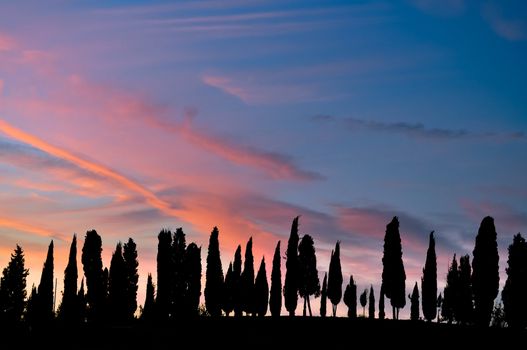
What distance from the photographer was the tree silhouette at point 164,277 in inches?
3300

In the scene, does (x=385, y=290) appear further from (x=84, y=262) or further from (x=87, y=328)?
(x=84, y=262)

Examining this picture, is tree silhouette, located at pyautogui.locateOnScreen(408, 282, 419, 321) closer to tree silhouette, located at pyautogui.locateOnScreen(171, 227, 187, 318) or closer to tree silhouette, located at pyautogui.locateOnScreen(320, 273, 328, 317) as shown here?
tree silhouette, located at pyautogui.locateOnScreen(320, 273, 328, 317)

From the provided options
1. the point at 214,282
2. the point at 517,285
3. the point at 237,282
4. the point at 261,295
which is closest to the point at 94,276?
the point at 214,282

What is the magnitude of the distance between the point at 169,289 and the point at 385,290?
26386 millimetres

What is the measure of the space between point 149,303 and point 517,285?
44.5 m

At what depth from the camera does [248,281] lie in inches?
3553

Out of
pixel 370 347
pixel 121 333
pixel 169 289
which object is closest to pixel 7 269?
pixel 169 289

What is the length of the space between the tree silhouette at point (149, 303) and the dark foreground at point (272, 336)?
1263 cm

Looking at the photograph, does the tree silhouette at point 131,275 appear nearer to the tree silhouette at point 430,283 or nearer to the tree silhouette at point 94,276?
the tree silhouette at point 94,276

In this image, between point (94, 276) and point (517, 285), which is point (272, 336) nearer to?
point (517, 285)

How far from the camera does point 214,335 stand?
6469 cm

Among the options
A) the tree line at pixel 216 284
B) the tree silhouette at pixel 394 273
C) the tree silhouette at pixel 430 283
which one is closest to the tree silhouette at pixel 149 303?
the tree line at pixel 216 284

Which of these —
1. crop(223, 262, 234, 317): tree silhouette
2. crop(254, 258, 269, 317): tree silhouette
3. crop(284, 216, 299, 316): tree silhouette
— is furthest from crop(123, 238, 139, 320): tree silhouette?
crop(284, 216, 299, 316): tree silhouette

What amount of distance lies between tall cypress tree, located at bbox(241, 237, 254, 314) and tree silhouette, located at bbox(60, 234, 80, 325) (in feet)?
69.7
